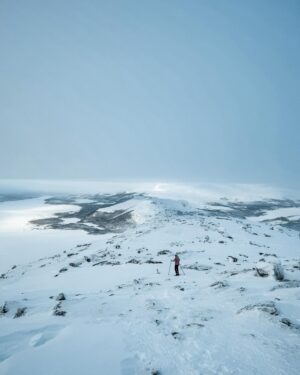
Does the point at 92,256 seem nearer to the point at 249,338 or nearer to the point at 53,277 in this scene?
the point at 53,277

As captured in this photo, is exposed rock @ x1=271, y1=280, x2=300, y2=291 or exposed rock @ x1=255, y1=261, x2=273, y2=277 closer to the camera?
exposed rock @ x1=271, y1=280, x2=300, y2=291

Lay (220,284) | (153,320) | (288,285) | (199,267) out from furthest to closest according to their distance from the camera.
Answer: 1. (199,267)
2. (220,284)
3. (288,285)
4. (153,320)

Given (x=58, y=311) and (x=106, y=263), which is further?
(x=106, y=263)

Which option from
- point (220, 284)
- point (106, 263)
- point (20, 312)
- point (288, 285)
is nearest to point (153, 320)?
point (220, 284)

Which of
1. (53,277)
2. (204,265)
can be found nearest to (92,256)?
(53,277)

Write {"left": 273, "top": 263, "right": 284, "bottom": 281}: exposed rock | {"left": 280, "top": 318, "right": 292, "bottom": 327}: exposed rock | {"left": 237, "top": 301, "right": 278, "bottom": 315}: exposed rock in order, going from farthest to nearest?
{"left": 273, "top": 263, "right": 284, "bottom": 281}: exposed rock < {"left": 237, "top": 301, "right": 278, "bottom": 315}: exposed rock < {"left": 280, "top": 318, "right": 292, "bottom": 327}: exposed rock

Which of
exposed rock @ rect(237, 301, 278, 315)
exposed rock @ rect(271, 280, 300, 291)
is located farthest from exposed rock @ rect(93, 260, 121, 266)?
exposed rock @ rect(237, 301, 278, 315)

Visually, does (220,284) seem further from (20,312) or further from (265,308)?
(20,312)

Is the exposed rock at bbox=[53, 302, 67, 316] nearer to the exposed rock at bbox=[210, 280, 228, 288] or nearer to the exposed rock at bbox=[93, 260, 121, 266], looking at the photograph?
the exposed rock at bbox=[210, 280, 228, 288]

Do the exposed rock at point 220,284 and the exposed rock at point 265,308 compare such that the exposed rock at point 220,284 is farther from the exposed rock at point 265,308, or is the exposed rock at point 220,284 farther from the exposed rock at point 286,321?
the exposed rock at point 286,321

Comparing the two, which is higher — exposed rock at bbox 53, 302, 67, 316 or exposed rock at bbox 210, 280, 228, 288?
exposed rock at bbox 210, 280, 228, 288

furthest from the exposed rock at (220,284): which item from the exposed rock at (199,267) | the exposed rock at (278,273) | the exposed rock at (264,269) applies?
the exposed rock at (199,267)
